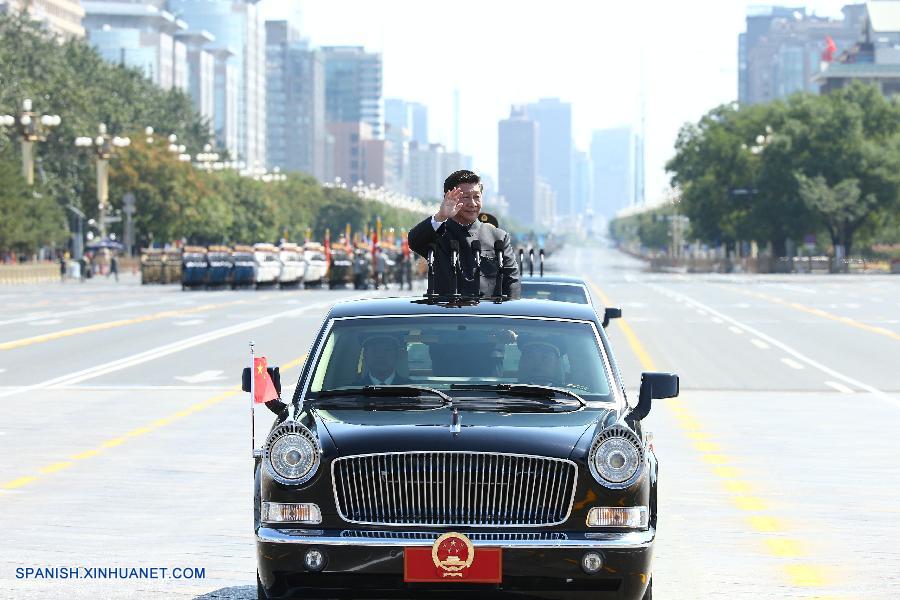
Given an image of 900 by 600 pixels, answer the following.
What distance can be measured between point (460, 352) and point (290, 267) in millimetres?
74373

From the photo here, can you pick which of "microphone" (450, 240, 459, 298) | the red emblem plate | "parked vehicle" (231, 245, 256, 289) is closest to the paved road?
the red emblem plate

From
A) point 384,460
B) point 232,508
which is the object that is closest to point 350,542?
point 384,460

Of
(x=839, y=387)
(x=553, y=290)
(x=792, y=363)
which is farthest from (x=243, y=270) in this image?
(x=553, y=290)

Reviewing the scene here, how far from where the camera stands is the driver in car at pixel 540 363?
9.20 m

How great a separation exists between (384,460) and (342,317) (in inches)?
65.3

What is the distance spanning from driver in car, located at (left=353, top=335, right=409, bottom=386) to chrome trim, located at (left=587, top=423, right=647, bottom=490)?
1.45 metres

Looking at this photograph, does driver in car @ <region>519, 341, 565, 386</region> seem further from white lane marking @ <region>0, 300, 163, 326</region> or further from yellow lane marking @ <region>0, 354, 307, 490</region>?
white lane marking @ <region>0, 300, 163, 326</region>

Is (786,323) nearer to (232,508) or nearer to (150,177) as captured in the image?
(232,508)

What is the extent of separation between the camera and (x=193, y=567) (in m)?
9.86

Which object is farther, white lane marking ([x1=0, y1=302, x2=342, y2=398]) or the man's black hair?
white lane marking ([x1=0, y1=302, x2=342, y2=398])

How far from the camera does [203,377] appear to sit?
1012 inches

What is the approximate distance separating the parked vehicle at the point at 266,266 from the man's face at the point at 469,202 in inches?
2731

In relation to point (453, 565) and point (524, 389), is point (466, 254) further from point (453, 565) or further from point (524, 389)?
point (453, 565)

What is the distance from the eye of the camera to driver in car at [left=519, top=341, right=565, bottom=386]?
920cm
